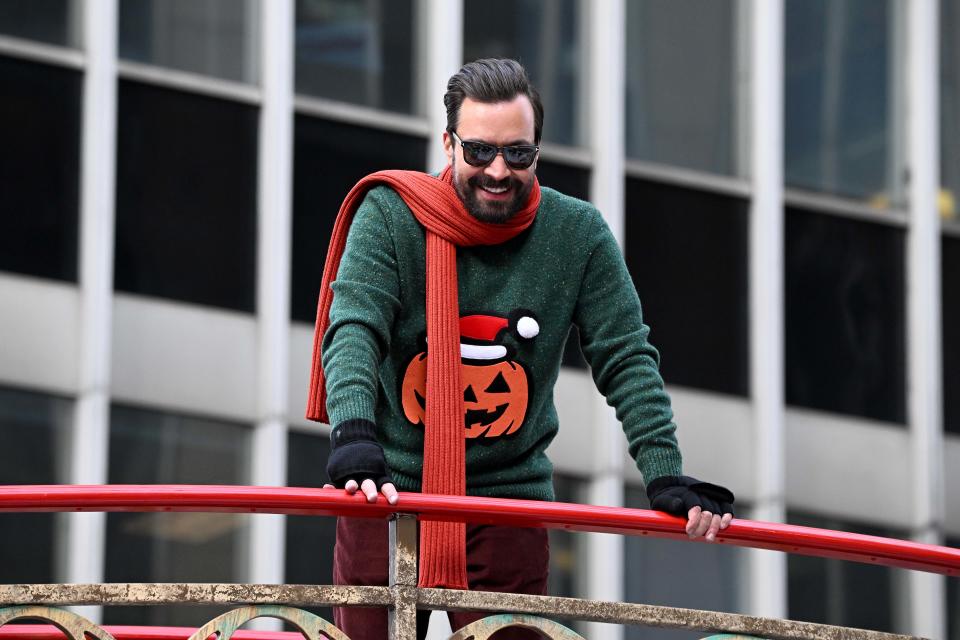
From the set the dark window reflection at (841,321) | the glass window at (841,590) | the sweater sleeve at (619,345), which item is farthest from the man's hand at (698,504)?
the dark window reflection at (841,321)

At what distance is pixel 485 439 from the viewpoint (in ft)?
18.0

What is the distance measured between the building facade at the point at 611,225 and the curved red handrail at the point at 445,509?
24.9 feet

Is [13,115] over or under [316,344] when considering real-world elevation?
over

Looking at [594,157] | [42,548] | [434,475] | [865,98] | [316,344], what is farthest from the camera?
[865,98]

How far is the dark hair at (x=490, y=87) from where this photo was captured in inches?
212

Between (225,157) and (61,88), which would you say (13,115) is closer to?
(61,88)

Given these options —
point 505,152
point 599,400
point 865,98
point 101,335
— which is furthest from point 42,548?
point 505,152

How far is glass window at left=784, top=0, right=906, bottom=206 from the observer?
50.0 ft

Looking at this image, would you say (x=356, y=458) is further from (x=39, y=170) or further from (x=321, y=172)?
(x=321, y=172)

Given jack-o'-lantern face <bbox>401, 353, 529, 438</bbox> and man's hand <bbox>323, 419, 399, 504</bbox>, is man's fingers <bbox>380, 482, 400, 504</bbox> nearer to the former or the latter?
man's hand <bbox>323, 419, 399, 504</bbox>

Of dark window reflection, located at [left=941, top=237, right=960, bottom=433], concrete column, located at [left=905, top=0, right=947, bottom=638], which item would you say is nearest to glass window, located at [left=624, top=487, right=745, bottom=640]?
concrete column, located at [left=905, top=0, right=947, bottom=638]

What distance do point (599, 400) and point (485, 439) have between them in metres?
8.50

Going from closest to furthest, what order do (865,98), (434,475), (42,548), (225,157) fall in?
(434,475) → (42,548) → (225,157) → (865,98)

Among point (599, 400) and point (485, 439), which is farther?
point (599, 400)
